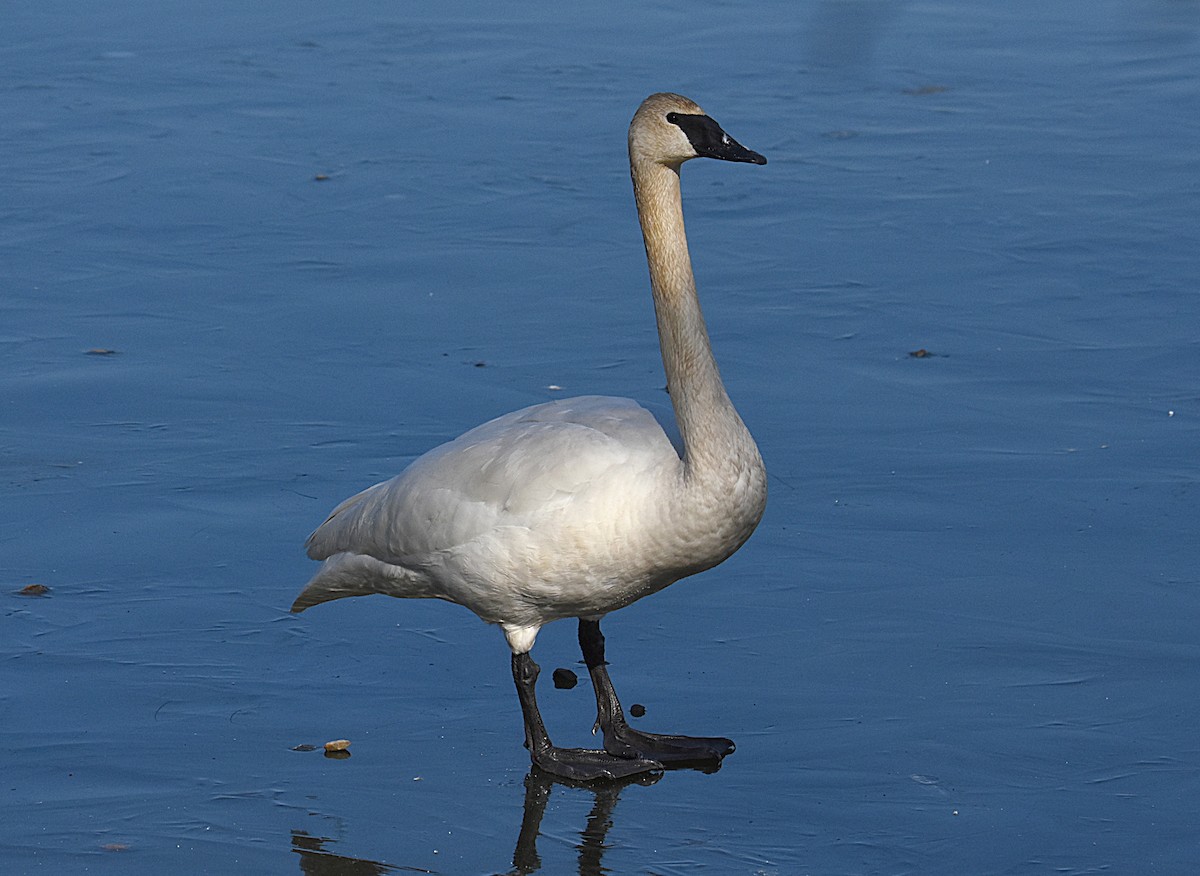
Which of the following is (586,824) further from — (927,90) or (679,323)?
(927,90)

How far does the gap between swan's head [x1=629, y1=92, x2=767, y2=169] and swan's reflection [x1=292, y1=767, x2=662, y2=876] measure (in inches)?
60.3

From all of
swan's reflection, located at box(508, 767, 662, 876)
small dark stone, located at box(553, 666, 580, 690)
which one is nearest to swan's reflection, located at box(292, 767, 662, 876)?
swan's reflection, located at box(508, 767, 662, 876)

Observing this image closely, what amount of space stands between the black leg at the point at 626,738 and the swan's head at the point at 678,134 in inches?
48.5

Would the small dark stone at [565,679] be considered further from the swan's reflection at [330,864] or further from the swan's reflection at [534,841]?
the swan's reflection at [330,864]

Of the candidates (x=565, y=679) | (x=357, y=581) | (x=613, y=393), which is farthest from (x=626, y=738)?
(x=613, y=393)

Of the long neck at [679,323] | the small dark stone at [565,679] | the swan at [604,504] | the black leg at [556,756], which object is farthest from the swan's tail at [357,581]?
the long neck at [679,323]

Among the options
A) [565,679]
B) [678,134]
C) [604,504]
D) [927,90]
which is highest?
[678,134]

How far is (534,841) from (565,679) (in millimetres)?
964

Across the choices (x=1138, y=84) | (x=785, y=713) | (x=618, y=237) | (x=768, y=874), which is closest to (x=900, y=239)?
(x=618, y=237)

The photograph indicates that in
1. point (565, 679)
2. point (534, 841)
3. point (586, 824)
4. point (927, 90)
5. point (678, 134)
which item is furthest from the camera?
point (927, 90)

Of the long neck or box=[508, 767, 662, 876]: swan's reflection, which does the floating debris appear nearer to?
the long neck

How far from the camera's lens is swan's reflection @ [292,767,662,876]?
4148 mm

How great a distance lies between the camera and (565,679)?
17.2 feet

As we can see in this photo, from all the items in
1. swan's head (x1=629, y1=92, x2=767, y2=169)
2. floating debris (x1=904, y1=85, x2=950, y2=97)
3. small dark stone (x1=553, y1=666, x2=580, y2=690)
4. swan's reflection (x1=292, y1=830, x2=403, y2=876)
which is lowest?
small dark stone (x1=553, y1=666, x2=580, y2=690)
